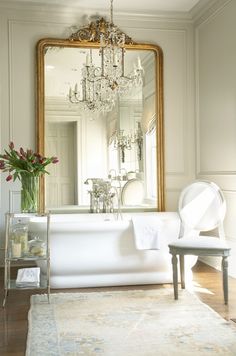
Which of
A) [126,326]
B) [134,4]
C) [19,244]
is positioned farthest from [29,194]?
[134,4]

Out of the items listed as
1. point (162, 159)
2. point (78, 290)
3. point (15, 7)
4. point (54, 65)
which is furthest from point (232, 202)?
point (15, 7)

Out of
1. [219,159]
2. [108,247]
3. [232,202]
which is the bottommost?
[108,247]

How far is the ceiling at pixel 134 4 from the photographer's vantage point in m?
4.18

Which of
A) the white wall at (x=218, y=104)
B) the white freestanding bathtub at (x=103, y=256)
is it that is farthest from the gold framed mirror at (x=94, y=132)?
the white freestanding bathtub at (x=103, y=256)

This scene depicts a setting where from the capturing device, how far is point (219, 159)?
404 cm

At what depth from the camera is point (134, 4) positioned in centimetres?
427

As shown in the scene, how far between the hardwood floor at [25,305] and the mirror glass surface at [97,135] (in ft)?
3.24

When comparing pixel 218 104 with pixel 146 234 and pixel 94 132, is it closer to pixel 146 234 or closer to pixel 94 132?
pixel 94 132

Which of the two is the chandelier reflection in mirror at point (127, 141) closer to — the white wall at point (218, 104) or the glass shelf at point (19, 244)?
the white wall at point (218, 104)

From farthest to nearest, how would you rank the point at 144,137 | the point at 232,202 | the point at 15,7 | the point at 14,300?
the point at 144,137 < the point at 15,7 < the point at 232,202 < the point at 14,300

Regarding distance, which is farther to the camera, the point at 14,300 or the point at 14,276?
the point at 14,276

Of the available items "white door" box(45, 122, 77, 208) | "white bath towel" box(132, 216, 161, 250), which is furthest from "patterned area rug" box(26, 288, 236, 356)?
"white door" box(45, 122, 77, 208)

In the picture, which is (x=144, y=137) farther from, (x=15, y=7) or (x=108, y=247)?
(x=15, y=7)

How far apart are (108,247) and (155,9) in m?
2.53
